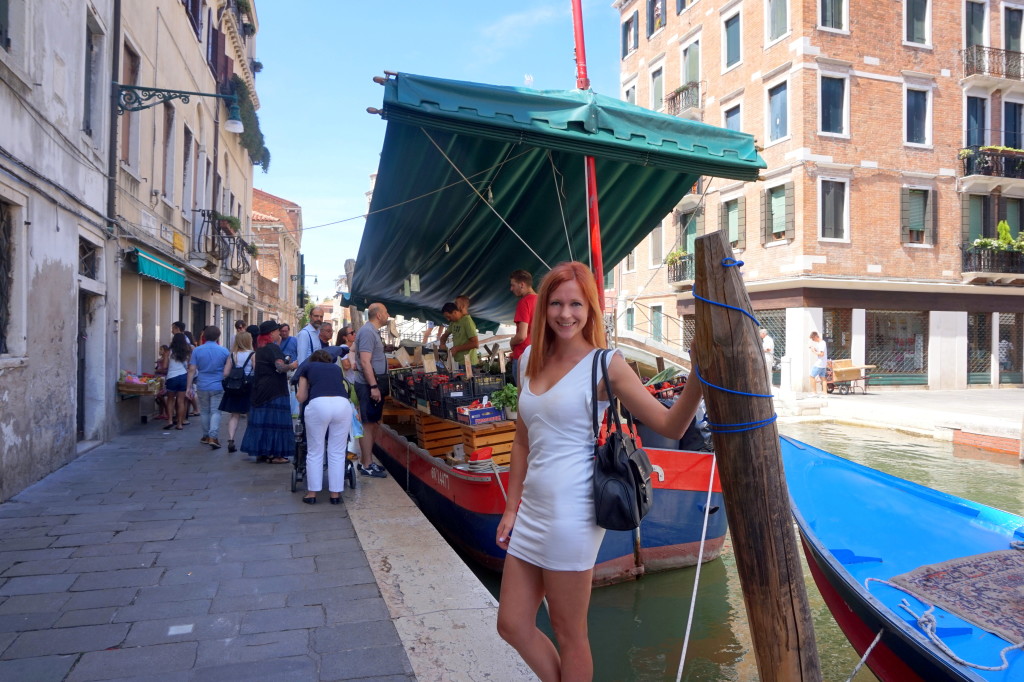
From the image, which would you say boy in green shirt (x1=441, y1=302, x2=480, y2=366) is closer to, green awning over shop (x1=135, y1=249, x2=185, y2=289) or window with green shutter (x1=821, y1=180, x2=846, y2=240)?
green awning over shop (x1=135, y1=249, x2=185, y2=289)

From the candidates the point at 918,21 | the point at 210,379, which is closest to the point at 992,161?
the point at 918,21

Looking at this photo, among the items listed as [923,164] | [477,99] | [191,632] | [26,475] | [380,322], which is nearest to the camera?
[191,632]

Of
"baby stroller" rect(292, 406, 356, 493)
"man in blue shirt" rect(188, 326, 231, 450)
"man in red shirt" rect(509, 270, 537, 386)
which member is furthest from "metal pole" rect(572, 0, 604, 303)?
"man in blue shirt" rect(188, 326, 231, 450)

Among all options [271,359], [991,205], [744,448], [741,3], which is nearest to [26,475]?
[271,359]

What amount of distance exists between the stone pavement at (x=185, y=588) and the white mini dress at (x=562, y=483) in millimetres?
1219

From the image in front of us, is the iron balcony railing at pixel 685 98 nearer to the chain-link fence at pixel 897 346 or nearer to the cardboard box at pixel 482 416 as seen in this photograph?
the chain-link fence at pixel 897 346

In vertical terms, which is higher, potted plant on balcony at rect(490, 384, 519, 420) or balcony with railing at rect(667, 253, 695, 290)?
balcony with railing at rect(667, 253, 695, 290)

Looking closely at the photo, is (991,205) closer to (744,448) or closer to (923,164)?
(923,164)

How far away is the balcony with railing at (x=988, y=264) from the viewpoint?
903 inches

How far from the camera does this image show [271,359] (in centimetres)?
816

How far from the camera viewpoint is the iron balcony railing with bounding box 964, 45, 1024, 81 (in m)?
23.2

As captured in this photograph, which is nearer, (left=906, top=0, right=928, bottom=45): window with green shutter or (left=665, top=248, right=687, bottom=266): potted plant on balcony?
(left=906, top=0, right=928, bottom=45): window with green shutter

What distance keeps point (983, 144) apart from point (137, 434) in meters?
25.4

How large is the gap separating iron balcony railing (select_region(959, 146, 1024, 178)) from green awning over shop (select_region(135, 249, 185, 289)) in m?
22.8
